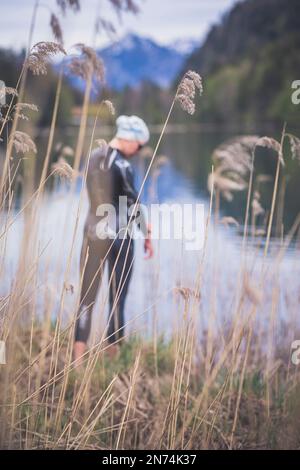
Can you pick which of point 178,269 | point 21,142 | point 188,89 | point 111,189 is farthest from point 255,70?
point 21,142

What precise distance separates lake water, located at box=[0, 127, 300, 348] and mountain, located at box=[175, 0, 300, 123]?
17708 millimetres

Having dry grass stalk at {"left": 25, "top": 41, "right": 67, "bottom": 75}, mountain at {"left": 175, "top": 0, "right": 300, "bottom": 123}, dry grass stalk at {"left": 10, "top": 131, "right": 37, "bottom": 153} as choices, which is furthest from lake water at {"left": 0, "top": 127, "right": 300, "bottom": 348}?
mountain at {"left": 175, "top": 0, "right": 300, "bottom": 123}

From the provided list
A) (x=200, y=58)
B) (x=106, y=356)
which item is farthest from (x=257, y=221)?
(x=200, y=58)

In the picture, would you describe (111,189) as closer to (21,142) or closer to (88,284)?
(88,284)

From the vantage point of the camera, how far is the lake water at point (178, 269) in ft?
→ 8.75

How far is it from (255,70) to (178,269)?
133ft

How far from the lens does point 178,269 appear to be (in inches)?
220

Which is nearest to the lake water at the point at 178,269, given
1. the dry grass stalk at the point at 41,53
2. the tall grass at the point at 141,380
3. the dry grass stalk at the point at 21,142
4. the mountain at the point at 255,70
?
the tall grass at the point at 141,380

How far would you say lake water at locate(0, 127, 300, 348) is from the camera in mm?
2668

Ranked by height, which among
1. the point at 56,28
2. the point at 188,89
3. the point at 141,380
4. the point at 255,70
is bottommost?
the point at 141,380

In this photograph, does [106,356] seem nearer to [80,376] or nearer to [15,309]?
[80,376]

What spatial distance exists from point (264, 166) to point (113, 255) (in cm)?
1504

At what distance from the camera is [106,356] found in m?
3.28

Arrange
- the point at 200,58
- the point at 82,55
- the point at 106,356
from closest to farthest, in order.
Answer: the point at 82,55 < the point at 106,356 < the point at 200,58
